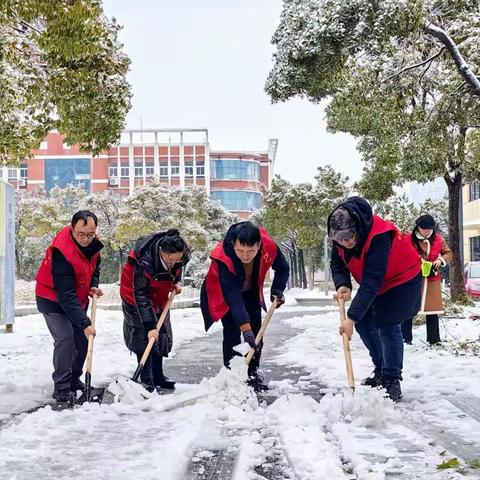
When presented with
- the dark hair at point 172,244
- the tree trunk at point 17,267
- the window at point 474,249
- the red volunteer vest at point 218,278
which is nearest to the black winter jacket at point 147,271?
the dark hair at point 172,244

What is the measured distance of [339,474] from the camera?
3125 mm

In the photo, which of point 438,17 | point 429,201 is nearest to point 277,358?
point 438,17

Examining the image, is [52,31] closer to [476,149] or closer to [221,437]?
[221,437]

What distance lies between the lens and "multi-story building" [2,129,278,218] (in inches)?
2628

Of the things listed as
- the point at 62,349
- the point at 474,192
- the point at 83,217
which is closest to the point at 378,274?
the point at 83,217

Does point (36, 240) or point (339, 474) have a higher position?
point (36, 240)

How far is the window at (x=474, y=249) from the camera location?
39987mm

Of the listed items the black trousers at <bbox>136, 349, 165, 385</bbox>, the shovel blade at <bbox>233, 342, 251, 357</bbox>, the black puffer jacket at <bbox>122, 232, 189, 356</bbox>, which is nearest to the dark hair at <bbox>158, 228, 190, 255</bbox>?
the black puffer jacket at <bbox>122, 232, 189, 356</bbox>

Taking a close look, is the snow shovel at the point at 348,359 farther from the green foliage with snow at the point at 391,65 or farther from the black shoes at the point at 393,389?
the green foliage with snow at the point at 391,65

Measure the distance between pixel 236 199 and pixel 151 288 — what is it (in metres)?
64.6

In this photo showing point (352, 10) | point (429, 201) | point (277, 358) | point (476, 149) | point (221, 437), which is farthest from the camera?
point (429, 201)

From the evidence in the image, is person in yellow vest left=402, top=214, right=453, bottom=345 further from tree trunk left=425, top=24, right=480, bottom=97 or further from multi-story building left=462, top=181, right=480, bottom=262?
multi-story building left=462, top=181, right=480, bottom=262

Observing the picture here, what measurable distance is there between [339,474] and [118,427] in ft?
5.45

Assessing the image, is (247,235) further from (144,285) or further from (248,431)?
(248,431)
